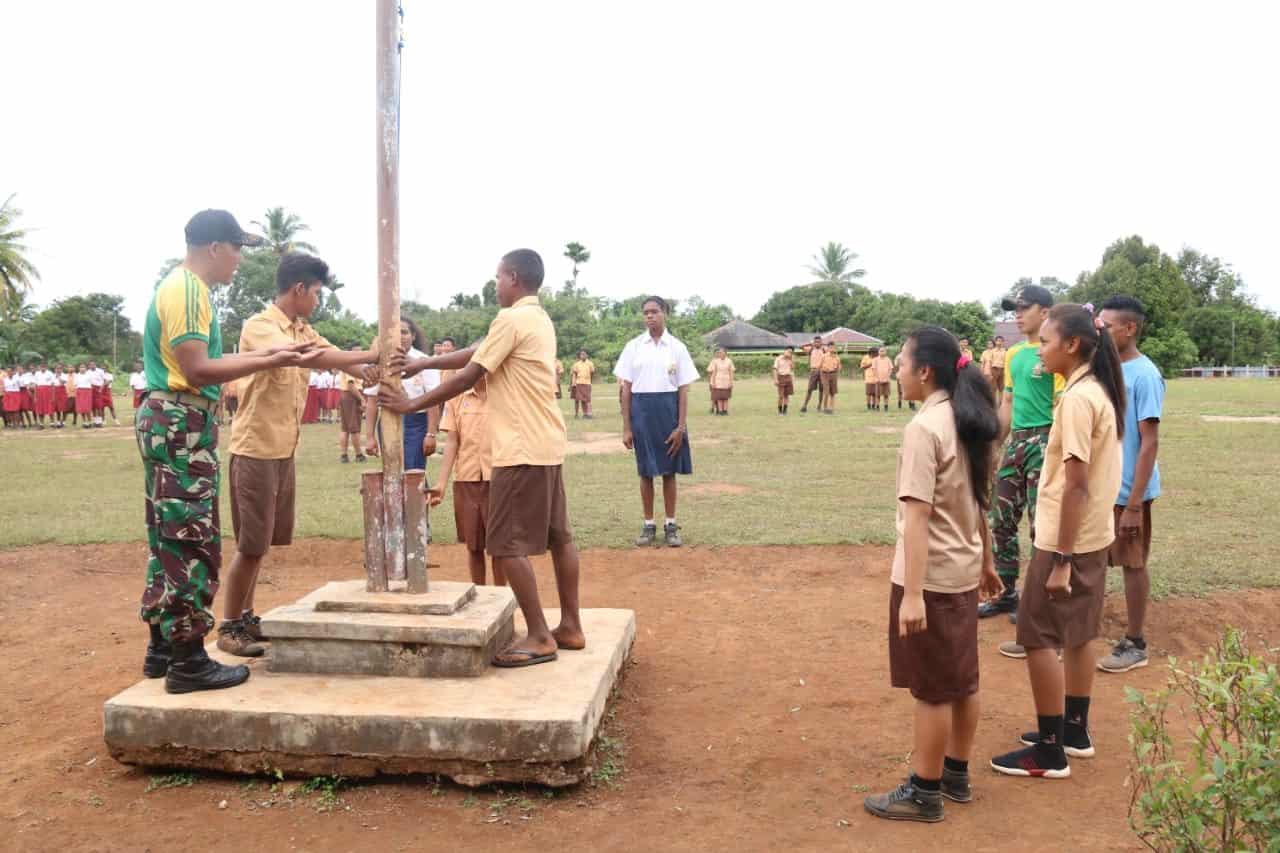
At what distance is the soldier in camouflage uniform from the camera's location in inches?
154

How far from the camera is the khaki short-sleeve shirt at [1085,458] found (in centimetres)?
385

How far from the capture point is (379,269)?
170 inches

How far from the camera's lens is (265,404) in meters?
4.72

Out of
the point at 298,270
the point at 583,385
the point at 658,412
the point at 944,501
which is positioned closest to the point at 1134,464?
the point at 944,501

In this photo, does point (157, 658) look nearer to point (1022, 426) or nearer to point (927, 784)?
point (927, 784)

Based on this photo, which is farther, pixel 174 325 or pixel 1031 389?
pixel 1031 389

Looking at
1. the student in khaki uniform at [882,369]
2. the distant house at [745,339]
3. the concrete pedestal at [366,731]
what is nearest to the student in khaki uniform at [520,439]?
the concrete pedestal at [366,731]

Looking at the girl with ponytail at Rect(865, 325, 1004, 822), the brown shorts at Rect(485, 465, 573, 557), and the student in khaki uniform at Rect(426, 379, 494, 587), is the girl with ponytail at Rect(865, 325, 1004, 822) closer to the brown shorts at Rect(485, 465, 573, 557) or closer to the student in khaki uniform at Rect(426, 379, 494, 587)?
the brown shorts at Rect(485, 465, 573, 557)

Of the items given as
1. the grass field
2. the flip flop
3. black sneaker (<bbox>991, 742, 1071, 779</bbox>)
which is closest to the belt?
the flip flop

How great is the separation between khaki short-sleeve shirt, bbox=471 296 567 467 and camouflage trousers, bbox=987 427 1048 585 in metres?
2.86

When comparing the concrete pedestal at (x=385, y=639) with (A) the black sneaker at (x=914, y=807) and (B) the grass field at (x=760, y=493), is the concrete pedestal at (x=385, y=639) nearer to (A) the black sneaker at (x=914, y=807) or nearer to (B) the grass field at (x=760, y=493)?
(A) the black sneaker at (x=914, y=807)

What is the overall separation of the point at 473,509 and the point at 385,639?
5.64ft

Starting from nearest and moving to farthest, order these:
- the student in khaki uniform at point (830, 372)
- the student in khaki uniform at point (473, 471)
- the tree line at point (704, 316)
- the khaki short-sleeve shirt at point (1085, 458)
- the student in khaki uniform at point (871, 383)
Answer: the khaki short-sleeve shirt at point (1085, 458), the student in khaki uniform at point (473, 471), the student in khaki uniform at point (830, 372), the student in khaki uniform at point (871, 383), the tree line at point (704, 316)

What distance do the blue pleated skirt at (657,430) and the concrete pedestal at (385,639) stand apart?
403 cm
